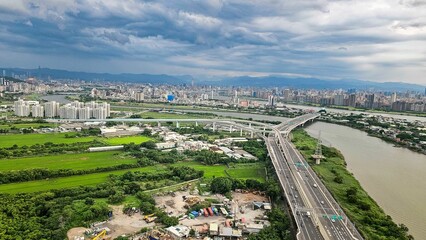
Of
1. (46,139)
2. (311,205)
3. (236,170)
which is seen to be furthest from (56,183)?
(311,205)

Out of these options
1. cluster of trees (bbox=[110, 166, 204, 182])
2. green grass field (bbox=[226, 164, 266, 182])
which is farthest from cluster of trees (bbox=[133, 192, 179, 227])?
green grass field (bbox=[226, 164, 266, 182])

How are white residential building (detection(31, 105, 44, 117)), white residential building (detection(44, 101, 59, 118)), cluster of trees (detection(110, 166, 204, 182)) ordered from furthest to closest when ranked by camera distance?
white residential building (detection(44, 101, 59, 118)) < white residential building (detection(31, 105, 44, 117)) < cluster of trees (detection(110, 166, 204, 182))

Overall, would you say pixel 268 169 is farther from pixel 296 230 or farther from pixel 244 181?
pixel 296 230

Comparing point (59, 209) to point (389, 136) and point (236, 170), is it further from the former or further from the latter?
point (389, 136)

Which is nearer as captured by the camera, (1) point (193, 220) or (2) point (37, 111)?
(1) point (193, 220)

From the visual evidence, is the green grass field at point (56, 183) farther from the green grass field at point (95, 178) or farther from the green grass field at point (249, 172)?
the green grass field at point (249, 172)

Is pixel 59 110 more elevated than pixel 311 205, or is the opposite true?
pixel 59 110

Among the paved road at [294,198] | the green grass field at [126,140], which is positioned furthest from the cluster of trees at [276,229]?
the green grass field at [126,140]

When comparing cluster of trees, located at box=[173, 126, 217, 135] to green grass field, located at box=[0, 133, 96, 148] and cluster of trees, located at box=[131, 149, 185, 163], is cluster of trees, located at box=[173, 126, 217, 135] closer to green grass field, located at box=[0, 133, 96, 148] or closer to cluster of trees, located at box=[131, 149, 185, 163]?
green grass field, located at box=[0, 133, 96, 148]
